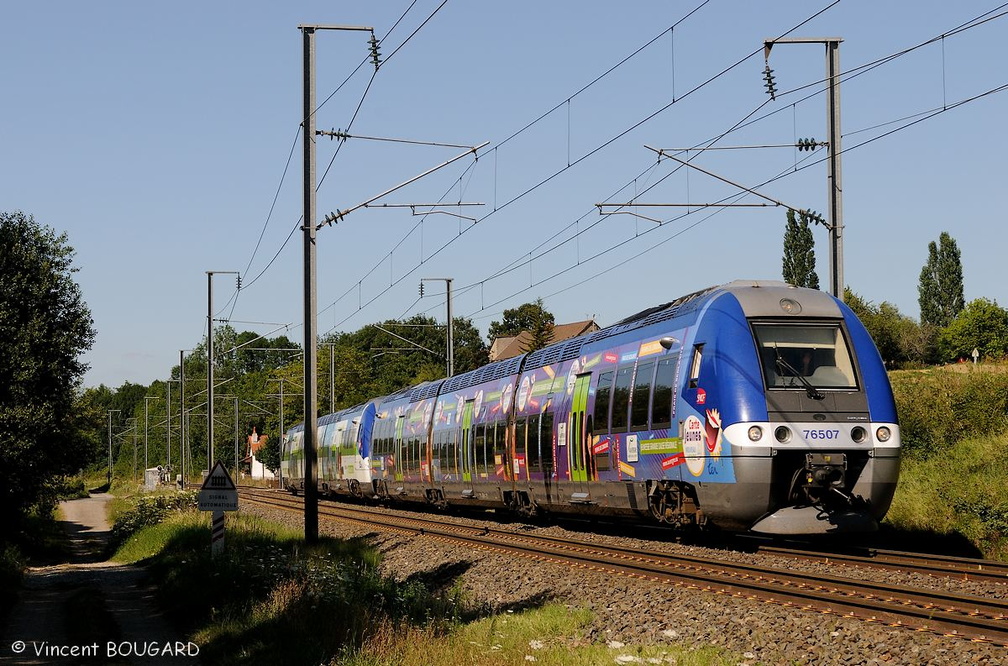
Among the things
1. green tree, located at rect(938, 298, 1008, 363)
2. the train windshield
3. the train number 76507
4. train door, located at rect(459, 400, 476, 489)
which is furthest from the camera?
green tree, located at rect(938, 298, 1008, 363)

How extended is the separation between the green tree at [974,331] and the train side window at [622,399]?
335ft

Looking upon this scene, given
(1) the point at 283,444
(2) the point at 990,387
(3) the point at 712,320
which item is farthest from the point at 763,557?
(1) the point at 283,444

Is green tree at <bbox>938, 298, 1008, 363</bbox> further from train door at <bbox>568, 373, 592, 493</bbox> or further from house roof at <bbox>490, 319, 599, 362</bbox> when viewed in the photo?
train door at <bbox>568, 373, 592, 493</bbox>

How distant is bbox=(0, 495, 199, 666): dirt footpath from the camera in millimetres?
13000

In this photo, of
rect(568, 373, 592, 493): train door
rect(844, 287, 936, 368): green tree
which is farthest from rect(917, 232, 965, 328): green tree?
rect(568, 373, 592, 493): train door

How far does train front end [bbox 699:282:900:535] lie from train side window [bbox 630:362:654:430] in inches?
88.3

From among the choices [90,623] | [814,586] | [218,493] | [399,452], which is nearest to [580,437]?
[218,493]

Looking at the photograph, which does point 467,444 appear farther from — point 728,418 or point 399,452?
point 728,418

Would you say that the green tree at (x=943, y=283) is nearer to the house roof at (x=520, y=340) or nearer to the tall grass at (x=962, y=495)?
the house roof at (x=520, y=340)

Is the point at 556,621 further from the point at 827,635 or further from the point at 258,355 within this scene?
the point at 258,355

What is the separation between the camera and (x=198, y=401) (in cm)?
16188

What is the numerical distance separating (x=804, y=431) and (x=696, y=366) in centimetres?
195

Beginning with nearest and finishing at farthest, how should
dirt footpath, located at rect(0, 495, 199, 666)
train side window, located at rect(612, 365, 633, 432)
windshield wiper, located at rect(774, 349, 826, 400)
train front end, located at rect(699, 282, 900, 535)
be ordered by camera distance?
dirt footpath, located at rect(0, 495, 199, 666), train front end, located at rect(699, 282, 900, 535), windshield wiper, located at rect(774, 349, 826, 400), train side window, located at rect(612, 365, 633, 432)

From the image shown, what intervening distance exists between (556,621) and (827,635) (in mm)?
2927
